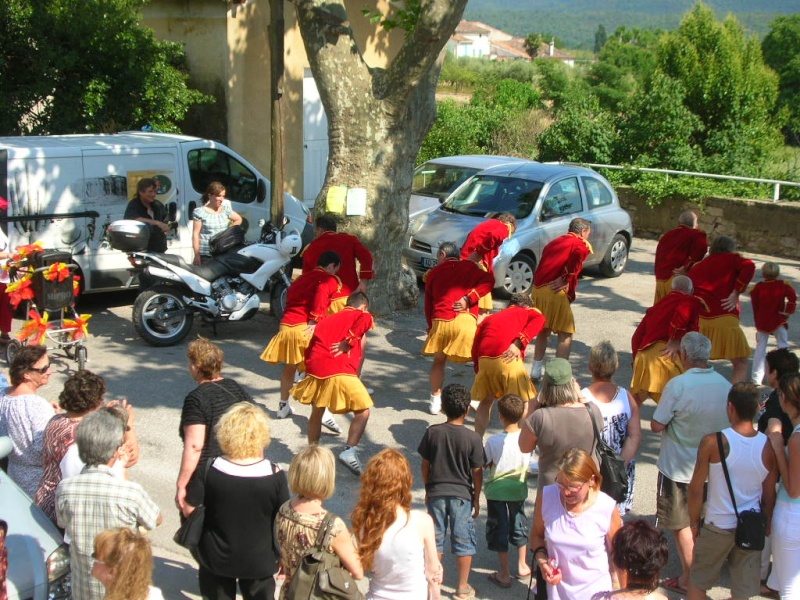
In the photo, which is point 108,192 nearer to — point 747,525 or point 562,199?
point 562,199

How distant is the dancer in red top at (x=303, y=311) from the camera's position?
27.2ft

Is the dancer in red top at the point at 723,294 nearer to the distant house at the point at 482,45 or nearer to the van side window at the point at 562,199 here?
the van side window at the point at 562,199

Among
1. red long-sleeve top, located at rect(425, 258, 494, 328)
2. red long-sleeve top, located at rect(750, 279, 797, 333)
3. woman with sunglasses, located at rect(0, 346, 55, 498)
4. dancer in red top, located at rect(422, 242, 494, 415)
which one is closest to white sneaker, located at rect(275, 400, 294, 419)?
dancer in red top, located at rect(422, 242, 494, 415)

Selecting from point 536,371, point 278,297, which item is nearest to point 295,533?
point 536,371

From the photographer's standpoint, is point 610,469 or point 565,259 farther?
point 565,259

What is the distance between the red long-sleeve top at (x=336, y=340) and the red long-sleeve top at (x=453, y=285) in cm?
149

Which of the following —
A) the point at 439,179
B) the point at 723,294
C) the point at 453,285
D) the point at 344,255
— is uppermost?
the point at 439,179

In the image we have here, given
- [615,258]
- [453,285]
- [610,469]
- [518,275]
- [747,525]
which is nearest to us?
[747,525]

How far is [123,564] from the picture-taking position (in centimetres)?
404

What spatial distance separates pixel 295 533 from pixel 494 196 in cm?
948

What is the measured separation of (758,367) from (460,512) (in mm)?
5135

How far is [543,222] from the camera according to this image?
13.2m

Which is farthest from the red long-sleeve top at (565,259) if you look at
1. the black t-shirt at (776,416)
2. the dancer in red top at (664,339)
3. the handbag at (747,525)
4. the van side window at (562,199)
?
the handbag at (747,525)

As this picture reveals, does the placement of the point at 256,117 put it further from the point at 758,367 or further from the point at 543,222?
the point at 758,367
